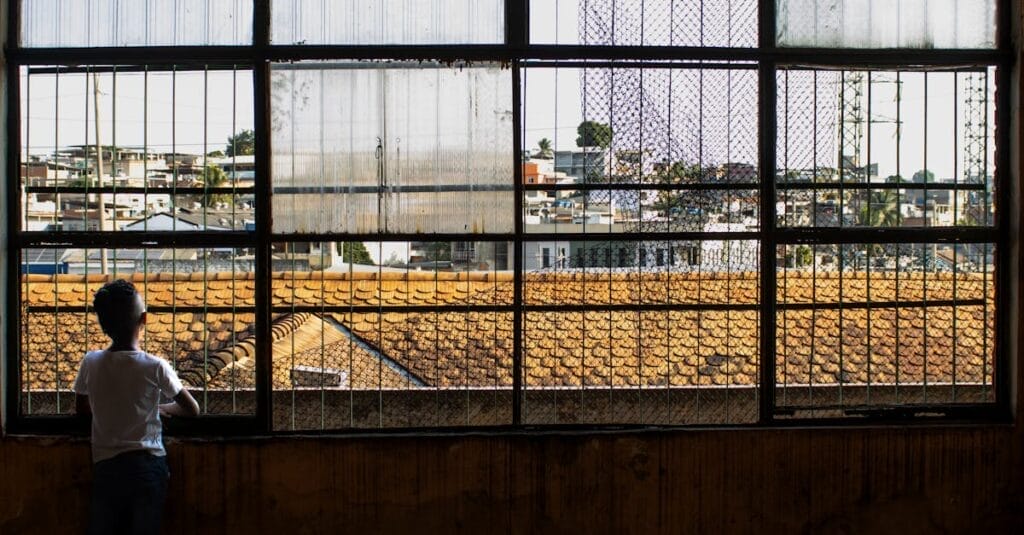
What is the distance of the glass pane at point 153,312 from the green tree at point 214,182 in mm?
200

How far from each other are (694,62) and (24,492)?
3234 millimetres

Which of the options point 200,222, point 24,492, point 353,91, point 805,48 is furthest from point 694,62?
point 24,492

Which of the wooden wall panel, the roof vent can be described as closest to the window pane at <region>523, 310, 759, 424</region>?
the wooden wall panel

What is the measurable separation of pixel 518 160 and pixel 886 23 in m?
1.69

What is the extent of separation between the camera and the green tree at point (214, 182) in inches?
134

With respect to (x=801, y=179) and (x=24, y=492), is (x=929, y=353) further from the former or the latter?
(x=24, y=492)

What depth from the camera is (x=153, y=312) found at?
345 cm

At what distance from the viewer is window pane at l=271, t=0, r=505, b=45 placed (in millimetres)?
3428

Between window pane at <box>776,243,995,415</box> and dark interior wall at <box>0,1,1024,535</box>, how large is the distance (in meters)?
0.16

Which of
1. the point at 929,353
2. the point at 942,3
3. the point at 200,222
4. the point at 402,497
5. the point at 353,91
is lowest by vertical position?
the point at 402,497

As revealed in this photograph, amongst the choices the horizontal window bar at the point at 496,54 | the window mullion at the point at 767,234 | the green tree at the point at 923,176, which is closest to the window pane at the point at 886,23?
the horizontal window bar at the point at 496,54

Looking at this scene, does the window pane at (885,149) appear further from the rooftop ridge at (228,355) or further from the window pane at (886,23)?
the rooftop ridge at (228,355)

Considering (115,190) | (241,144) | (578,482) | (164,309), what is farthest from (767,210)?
(115,190)

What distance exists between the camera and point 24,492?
333 centimetres
